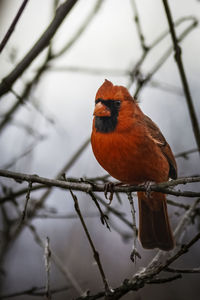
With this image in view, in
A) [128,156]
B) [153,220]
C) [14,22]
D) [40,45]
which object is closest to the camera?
[14,22]

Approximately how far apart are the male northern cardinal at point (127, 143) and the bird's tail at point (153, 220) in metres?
0.16

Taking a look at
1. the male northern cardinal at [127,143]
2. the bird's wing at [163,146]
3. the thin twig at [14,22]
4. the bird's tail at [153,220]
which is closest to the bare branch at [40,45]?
the thin twig at [14,22]

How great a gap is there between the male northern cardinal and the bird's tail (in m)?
0.16

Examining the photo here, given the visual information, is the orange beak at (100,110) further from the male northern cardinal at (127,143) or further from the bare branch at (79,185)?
the bare branch at (79,185)

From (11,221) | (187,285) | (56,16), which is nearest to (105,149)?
(56,16)

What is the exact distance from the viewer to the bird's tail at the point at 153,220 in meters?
2.86

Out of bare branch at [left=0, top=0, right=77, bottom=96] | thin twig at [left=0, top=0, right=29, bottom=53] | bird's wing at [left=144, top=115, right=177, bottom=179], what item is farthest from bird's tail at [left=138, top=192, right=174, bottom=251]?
thin twig at [left=0, top=0, right=29, bottom=53]

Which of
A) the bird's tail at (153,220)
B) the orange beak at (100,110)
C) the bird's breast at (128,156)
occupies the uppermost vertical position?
the orange beak at (100,110)

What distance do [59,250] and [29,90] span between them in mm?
2536

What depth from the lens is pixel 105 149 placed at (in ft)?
7.80

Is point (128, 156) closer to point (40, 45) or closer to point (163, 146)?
point (163, 146)

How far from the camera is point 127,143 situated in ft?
7.90

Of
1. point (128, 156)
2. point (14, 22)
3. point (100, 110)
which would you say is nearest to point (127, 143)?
point (128, 156)

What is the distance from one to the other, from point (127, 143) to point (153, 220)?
85 centimetres
